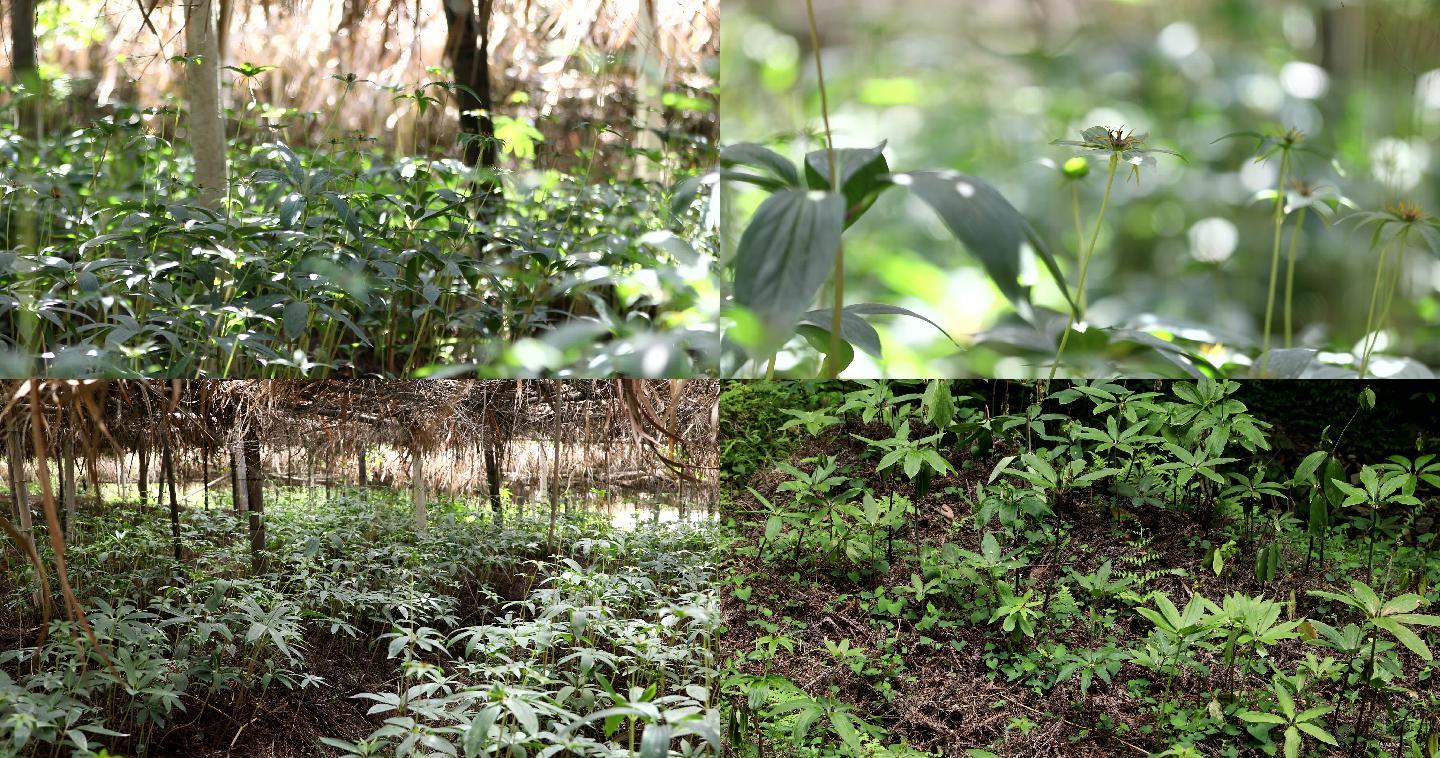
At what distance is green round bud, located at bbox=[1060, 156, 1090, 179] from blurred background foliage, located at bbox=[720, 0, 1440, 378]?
14 mm

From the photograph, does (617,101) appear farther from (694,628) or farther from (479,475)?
(694,628)

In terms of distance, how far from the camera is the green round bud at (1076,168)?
38.7 inches

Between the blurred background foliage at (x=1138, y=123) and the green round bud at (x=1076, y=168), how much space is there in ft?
0.05

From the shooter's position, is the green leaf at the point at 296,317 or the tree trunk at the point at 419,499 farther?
the tree trunk at the point at 419,499

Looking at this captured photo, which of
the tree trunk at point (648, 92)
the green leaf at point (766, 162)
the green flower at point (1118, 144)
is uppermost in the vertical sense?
the tree trunk at point (648, 92)

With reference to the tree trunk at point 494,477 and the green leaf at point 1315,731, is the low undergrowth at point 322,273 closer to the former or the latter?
the tree trunk at point 494,477

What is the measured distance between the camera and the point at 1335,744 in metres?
1.09

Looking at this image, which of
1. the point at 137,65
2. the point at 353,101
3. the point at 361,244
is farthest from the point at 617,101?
the point at 137,65

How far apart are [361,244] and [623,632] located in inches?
24.3

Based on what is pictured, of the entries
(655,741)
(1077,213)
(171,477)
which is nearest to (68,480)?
(171,477)

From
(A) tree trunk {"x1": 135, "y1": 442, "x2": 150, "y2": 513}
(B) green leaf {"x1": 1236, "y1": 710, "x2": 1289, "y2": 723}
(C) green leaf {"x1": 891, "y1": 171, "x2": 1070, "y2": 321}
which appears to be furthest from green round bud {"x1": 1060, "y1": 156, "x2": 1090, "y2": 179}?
(A) tree trunk {"x1": 135, "y1": 442, "x2": 150, "y2": 513}

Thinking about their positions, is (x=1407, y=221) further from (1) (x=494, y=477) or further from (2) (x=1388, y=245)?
(1) (x=494, y=477)

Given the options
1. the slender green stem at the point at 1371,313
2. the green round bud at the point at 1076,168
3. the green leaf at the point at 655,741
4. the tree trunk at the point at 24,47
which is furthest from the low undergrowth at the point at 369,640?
the tree trunk at the point at 24,47

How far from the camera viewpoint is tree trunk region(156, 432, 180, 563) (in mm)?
1086
